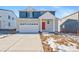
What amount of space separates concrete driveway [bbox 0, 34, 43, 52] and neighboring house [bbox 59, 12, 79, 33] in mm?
788

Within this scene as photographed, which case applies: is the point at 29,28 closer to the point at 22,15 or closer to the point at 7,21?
the point at 22,15

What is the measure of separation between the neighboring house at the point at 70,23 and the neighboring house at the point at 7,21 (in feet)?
4.45

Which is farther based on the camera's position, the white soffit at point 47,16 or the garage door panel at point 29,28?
the garage door panel at point 29,28

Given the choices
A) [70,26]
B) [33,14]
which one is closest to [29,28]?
[33,14]

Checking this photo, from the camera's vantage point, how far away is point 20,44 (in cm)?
505

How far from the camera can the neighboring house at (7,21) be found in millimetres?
5183

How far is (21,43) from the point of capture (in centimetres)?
508

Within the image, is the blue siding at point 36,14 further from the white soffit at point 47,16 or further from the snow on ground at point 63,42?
the snow on ground at point 63,42

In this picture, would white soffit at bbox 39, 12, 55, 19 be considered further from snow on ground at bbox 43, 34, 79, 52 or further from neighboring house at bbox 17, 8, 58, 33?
snow on ground at bbox 43, 34, 79, 52

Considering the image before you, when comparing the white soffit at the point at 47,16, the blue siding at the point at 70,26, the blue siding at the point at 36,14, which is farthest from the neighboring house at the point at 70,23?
the blue siding at the point at 36,14

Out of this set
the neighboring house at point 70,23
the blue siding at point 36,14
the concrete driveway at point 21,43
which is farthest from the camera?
the blue siding at point 36,14

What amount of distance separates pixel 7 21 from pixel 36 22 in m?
0.83
